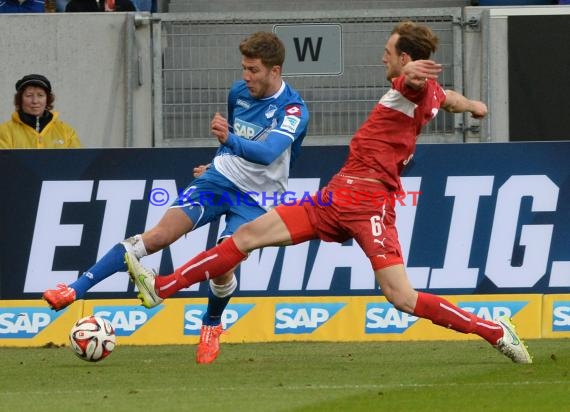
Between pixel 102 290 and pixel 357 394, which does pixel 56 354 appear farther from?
pixel 357 394

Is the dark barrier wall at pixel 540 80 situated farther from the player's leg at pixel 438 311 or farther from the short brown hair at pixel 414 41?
the short brown hair at pixel 414 41

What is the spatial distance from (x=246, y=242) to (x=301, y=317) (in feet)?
9.46

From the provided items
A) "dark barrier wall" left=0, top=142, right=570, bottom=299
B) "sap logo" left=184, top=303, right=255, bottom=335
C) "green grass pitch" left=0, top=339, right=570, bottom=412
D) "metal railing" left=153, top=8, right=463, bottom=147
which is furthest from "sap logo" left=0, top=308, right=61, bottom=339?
"metal railing" left=153, top=8, right=463, bottom=147

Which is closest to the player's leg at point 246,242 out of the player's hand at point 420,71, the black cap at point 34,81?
the player's hand at point 420,71

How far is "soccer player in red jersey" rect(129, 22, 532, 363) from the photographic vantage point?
9.11 meters

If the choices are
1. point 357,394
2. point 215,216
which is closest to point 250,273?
point 215,216

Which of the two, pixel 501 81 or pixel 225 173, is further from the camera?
pixel 501 81

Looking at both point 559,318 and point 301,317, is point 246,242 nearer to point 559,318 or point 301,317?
point 301,317

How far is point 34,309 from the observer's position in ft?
39.5

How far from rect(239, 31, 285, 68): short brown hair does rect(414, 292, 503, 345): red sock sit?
218 cm

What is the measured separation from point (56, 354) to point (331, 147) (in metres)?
2.93

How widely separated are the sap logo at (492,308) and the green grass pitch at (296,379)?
41 centimetres

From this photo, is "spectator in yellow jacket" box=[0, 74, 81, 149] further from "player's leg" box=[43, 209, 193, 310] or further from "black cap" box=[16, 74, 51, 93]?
"player's leg" box=[43, 209, 193, 310]

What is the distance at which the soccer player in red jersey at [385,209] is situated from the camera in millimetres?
9109
